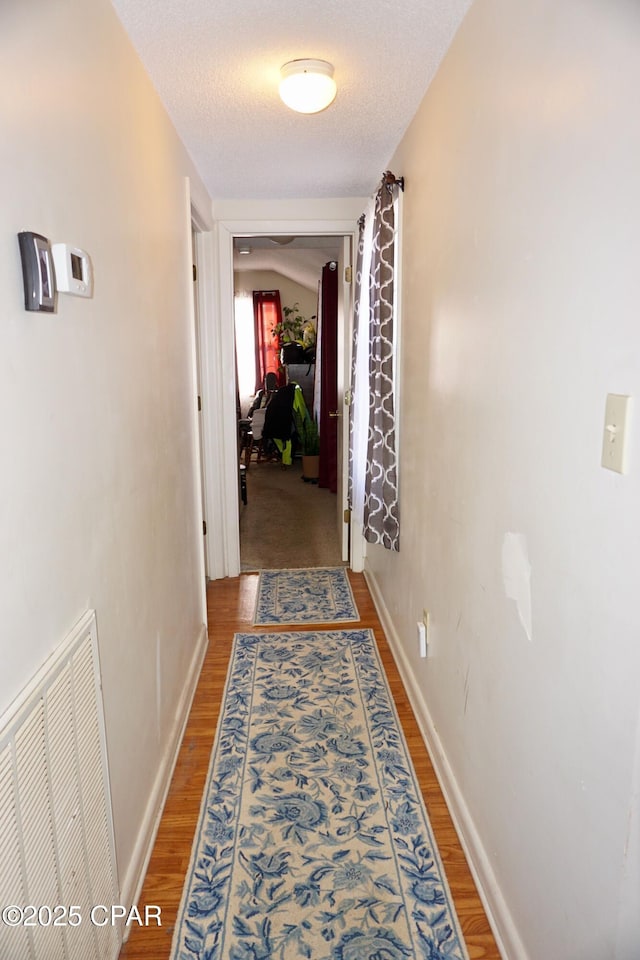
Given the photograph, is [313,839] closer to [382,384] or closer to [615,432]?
[615,432]

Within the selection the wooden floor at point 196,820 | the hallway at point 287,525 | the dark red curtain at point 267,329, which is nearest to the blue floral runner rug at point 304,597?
the hallway at point 287,525

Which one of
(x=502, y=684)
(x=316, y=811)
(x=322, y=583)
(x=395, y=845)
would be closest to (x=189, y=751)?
(x=316, y=811)

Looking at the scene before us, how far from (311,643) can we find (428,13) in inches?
95.8

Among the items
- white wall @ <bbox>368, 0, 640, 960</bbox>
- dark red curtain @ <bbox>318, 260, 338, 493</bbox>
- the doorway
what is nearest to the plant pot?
the doorway

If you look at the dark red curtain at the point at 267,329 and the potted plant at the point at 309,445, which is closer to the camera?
the potted plant at the point at 309,445

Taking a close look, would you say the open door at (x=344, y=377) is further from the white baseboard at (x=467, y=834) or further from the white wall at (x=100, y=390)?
the white wall at (x=100, y=390)

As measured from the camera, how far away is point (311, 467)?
21.2 feet

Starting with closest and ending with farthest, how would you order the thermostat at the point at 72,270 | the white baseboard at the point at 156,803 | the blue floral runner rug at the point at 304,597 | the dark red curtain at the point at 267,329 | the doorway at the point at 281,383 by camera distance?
the thermostat at the point at 72,270, the white baseboard at the point at 156,803, the blue floral runner rug at the point at 304,597, the doorway at the point at 281,383, the dark red curtain at the point at 267,329

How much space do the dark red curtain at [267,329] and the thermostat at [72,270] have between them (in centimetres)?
668

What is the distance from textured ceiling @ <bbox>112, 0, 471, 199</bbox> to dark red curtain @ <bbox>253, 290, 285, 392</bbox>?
5.13 metres

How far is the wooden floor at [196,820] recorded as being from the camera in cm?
142

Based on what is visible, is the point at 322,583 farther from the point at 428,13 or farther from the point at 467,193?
the point at 428,13

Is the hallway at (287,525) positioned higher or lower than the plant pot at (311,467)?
lower

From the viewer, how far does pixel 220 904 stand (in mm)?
1507
